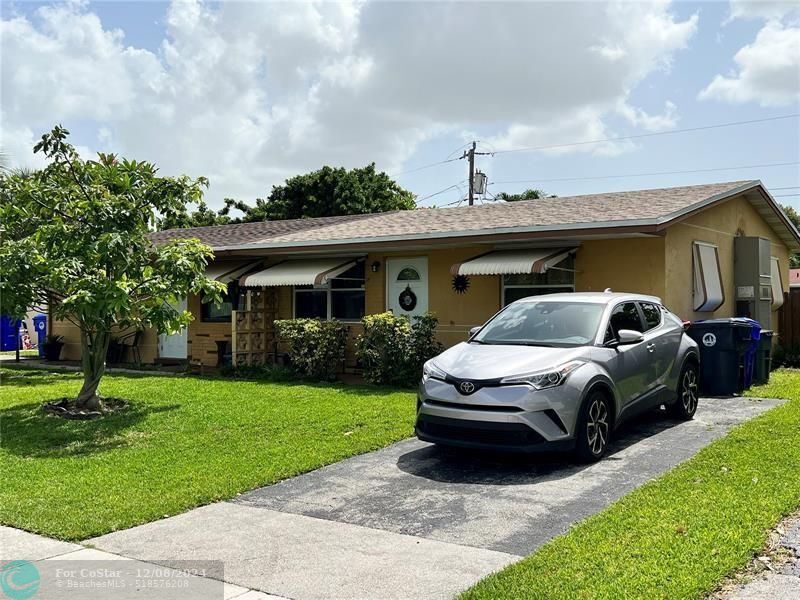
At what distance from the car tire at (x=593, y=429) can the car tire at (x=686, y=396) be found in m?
2.03

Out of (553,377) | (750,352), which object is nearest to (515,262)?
(750,352)

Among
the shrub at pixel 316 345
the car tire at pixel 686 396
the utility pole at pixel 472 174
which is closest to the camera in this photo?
the car tire at pixel 686 396

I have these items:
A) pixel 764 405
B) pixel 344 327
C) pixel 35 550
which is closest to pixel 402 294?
pixel 344 327

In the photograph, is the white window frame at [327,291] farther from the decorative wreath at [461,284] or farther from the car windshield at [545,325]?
the car windshield at [545,325]

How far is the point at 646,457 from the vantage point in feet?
21.9

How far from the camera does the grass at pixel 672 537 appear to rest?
3.74 meters

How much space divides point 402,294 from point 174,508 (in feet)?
29.2

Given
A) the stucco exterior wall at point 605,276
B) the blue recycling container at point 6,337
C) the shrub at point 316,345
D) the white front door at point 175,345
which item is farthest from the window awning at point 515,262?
the blue recycling container at point 6,337

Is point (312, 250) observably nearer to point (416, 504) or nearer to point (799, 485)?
point (416, 504)

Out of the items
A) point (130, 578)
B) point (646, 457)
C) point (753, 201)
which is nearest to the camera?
point (130, 578)

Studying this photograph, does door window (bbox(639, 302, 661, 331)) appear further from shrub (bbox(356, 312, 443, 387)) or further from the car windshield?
shrub (bbox(356, 312, 443, 387))

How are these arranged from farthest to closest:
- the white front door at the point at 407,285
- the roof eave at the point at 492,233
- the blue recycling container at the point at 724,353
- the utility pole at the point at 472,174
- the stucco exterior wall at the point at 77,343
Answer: the utility pole at the point at 472,174
the stucco exterior wall at the point at 77,343
the white front door at the point at 407,285
the blue recycling container at the point at 724,353
the roof eave at the point at 492,233

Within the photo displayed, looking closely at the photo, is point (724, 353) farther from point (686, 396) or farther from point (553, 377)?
point (553, 377)

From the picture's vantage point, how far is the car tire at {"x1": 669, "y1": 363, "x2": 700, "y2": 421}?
834 cm
